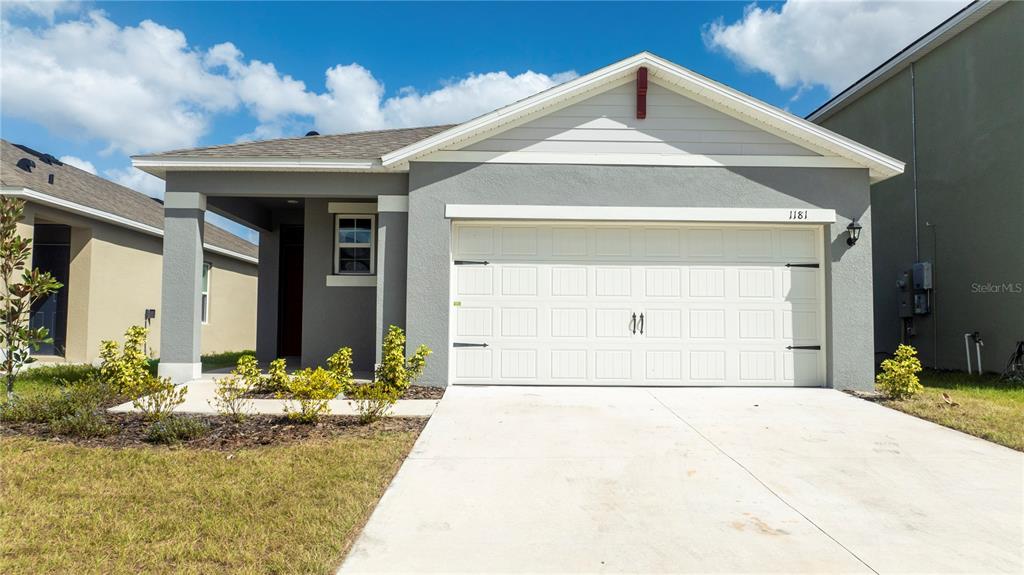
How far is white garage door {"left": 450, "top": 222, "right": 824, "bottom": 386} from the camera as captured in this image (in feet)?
26.9

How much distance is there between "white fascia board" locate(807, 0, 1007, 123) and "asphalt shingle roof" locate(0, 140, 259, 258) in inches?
675

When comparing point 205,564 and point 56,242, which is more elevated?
point 56,242

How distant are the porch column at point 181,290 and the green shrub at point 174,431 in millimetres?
3430

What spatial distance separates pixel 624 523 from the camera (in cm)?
340

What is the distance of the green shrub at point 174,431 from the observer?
5027 mm

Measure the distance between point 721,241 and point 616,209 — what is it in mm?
1718

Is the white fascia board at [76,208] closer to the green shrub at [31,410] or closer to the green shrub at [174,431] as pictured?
the green shrub at [31,410]

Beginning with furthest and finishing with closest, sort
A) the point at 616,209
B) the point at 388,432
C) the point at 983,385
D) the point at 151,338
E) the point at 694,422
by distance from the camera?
the point at 151,338
the point at 983,385
the point at 616,209
the point at 694,422
the point at 388,432

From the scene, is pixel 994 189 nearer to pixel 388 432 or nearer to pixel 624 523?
pixel 624 523

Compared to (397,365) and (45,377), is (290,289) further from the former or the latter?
(397,365)

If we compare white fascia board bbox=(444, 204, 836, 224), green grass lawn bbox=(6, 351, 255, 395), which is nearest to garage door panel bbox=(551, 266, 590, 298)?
white fascia board bbox=(444, 204, 836, 224)

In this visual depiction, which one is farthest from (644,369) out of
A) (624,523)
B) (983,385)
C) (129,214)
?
(129,214)

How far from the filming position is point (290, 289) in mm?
11891

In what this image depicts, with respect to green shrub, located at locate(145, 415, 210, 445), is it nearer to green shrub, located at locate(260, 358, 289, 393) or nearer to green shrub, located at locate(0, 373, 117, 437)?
green shrub, located at locate(0, 373, 117, 437)
